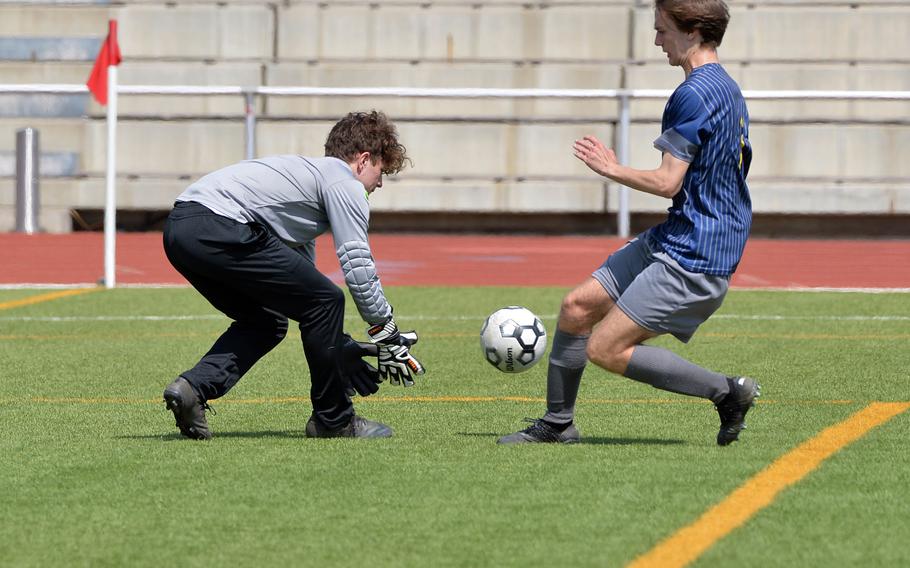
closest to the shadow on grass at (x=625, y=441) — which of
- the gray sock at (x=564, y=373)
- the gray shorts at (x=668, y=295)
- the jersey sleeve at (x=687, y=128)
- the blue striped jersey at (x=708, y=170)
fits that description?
the gray sock at (x=564, y=373)

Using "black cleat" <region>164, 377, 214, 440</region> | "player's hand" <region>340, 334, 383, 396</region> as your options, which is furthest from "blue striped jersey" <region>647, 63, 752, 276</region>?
"black cleat" <region>164, 377, 214, 440</region>

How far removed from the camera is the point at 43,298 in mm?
14422

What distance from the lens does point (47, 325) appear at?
40.2 feet

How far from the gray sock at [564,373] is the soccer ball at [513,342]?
0.66 m

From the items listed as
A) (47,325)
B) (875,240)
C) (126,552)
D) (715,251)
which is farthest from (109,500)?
(875,240)

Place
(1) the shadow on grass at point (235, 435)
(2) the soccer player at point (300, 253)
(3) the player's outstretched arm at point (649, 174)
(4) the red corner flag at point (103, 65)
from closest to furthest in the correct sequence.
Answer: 1. (3) the player's outstretched arm at point (649, 174)
2. (2) the soccer player at point (300, 253)
3. (1) the shadow on grass at point (235, 435)
4. (4) the red corner flag at point (103, 65)

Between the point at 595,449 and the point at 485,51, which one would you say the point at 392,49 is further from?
the point at 595,449

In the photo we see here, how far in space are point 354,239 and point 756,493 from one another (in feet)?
6.34

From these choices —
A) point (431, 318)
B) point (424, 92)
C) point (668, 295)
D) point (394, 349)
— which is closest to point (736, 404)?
point (668, 295)

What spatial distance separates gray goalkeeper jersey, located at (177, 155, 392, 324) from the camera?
663 centimetres

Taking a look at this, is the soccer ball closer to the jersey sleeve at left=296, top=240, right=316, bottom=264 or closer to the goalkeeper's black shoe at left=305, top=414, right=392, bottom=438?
the goalkeeper's black shoe at left=305, top=414, right=392, bottom=438

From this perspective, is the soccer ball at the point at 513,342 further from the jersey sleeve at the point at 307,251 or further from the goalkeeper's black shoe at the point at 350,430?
the jersey sleeve at the point at 307,251

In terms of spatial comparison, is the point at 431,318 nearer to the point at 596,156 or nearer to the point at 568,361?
the point at 568,361

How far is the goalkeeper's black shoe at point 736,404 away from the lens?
6.55 m
